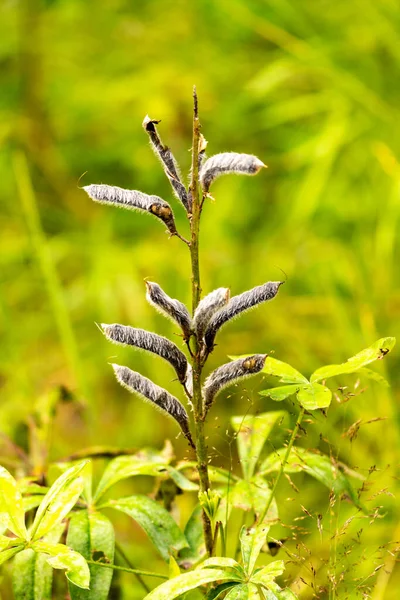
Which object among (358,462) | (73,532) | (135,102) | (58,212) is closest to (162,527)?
(73,532)

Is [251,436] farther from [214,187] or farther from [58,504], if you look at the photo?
[214,187]

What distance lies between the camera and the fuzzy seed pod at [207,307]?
30.1 inches

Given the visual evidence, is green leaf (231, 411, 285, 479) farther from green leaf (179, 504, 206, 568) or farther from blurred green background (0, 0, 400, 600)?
blurred green background (0, 0, 400, 600)

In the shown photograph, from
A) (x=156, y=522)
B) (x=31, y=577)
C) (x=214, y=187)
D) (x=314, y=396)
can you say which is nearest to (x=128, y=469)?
(x=156, y=522)

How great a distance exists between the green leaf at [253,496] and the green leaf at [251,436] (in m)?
0.03

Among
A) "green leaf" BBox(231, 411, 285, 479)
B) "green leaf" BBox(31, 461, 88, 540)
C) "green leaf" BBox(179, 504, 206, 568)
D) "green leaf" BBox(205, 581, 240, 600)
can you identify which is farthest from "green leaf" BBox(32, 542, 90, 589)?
"green leaf" BBox(231, 411, 285, 479)

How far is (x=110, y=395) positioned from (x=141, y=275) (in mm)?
498

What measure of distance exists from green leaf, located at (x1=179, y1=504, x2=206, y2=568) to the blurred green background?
940mm

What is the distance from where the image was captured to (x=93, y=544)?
896 millimetres

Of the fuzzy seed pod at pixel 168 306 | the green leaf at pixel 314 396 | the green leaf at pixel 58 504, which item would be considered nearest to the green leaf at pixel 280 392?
the green leaf at pixel 314 396

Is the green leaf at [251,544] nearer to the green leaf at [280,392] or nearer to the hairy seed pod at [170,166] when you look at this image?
the green leaf at [280,392]

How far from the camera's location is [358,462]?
6.01ft

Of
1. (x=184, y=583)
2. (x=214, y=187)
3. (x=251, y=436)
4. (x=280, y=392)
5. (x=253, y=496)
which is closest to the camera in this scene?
(x=184, y=583)

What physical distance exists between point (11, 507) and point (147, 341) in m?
0.26
